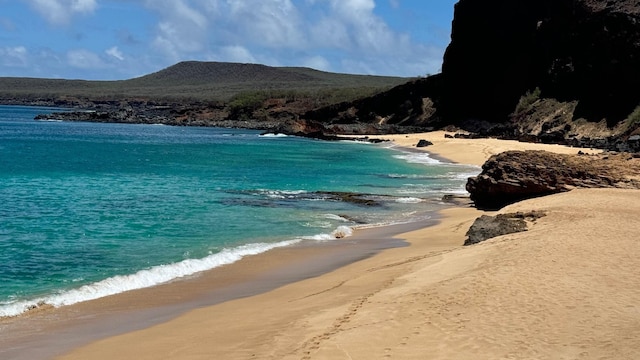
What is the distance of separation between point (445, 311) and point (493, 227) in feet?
22.7

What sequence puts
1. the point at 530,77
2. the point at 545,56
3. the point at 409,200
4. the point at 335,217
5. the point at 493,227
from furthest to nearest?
the point at 530,77 → the point at 545,56 → the point at 409,200 → the point at 335,217 → the point at 493,227

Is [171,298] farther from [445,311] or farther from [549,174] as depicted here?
[549,174]

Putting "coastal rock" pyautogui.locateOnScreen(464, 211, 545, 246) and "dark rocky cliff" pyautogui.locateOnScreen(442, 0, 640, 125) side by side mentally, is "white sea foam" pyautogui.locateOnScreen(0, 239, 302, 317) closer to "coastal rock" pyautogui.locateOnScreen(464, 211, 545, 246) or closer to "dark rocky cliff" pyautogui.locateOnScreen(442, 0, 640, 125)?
"coastal rock" pyautogui.locateOnScreen(464, 211, 545, 246)

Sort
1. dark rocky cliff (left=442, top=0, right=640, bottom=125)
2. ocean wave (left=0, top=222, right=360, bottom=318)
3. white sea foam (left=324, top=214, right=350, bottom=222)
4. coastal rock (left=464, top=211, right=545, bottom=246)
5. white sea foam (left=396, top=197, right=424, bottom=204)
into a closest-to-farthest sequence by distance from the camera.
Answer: ocean wave (left=0, top=222, right=360, bottom=318) → coastal rock (left=464, top=211, right=545, bottom=246) → white sea foam (left=324, top=214, right=350, bottom=222) → white sea foam (left=396, top=197, right=424, bottom=204) → dark rocky cliff (left=442, top=0, right=640, bottom=125)

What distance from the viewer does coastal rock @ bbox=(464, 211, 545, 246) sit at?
14.6m

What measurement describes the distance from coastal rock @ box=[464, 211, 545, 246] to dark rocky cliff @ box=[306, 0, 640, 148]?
1453 inches

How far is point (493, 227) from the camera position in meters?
14.9

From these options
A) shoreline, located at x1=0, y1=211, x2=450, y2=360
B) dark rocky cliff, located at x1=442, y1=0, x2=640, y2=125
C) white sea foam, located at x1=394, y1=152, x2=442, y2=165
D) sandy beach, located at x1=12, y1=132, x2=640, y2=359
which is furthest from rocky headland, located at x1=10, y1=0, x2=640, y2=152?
sandy beach, located at x1=12, y1=132, x2=640, y2=359

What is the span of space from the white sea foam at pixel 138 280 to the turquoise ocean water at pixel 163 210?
24 millimetres

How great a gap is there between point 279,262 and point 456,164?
1260 inches

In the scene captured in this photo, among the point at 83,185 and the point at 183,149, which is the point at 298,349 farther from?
the point at 183,149

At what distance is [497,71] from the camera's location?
259ft

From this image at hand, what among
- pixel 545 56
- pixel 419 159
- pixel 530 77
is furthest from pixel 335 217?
pixel 530 77

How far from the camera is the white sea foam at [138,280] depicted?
1070cm
